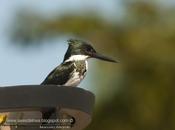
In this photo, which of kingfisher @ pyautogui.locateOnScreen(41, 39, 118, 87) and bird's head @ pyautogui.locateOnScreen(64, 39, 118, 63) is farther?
bird's head @ pyautogui.locateOnScreen(64, 39, 118, 63)

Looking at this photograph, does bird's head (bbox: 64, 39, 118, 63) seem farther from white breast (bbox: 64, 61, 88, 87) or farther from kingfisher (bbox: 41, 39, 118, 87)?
white breast (bbox: 64, 61, 88, 87)

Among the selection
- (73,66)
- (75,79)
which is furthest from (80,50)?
(75,79)

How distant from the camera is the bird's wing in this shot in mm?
6766

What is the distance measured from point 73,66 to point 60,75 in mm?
244

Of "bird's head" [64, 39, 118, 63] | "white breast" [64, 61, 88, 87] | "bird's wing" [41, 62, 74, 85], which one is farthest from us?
"bird's head" [64, 39, 118, 63]

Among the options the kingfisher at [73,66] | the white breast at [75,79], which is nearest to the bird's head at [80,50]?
the kingfisher at [73,66]

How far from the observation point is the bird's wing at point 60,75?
6.77 meters

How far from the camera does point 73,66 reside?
7.06 meters

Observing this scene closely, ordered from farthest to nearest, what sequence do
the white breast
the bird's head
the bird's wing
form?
the bird's head, the white breast, the bird's wing

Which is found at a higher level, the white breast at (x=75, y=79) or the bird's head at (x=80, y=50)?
the bird's head at (x=80, y=50)

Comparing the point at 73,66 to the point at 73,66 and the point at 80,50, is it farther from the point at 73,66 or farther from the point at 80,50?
the point at 80,50

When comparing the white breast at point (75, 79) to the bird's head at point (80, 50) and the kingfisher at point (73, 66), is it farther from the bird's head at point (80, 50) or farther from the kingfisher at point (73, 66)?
the bird's head at point (80, 50)

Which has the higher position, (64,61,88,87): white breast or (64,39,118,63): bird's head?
(64,39,118,63): bird's head

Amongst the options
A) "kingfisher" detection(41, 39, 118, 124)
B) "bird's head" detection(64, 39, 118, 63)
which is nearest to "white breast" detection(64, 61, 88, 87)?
"kingfisher" detection(41, 39, 118, 124)
